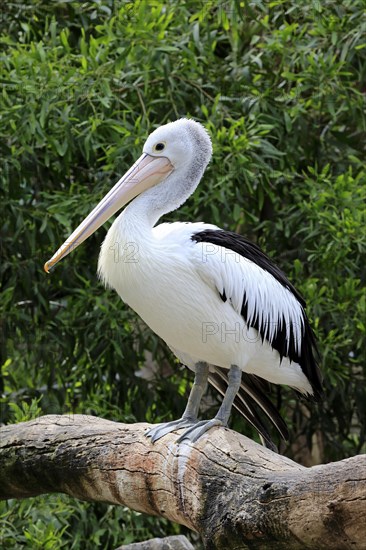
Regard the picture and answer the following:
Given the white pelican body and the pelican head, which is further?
the pelican head

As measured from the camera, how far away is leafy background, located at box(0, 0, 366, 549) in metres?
4.77

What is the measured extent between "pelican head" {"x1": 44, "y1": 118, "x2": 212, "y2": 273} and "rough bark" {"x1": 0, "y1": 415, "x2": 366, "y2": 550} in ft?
2.57

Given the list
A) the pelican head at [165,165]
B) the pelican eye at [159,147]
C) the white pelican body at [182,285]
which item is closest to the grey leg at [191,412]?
the white pelican body at [182,285]

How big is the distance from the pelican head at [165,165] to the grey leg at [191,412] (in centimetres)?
64

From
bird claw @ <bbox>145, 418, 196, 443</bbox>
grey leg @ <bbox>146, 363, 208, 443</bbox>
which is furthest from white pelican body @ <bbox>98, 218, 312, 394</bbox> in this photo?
bird claw @ <bbox>145, 418, 196, 443</bbox>

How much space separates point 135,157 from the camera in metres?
4.73

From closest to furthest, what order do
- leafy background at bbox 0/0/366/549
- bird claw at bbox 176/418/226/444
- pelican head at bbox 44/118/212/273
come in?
1. bird claw at bbox 176/418/226/444
2. pelican head at bbox 44/118/212/273
3. leafy background at bbox 0/0/366/549

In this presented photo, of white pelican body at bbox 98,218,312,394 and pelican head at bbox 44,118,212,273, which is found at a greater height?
pelican head at bbox 44,118,212,273

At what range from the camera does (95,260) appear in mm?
5242

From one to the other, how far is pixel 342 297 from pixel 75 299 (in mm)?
1289

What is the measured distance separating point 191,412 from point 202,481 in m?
0.74

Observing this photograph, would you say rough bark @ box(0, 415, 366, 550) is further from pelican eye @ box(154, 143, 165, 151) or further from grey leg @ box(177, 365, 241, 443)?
pelican eye @ box(154, 143, 165, 151)

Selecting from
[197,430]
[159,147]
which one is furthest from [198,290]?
[159,147]

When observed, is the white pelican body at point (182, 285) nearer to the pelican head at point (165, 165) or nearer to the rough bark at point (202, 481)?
the pelican head at point (165, 165)
